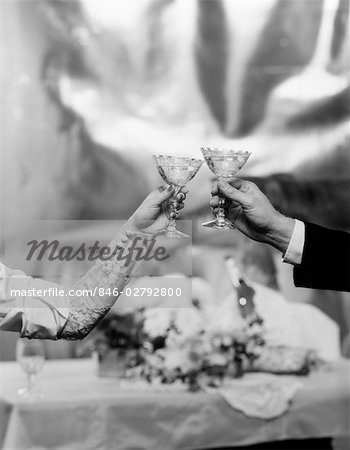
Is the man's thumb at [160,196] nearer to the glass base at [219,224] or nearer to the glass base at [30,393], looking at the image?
the glass base at [219,224]

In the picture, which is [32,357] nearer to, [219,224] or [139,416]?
[139,416]

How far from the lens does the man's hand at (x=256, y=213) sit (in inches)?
69.1

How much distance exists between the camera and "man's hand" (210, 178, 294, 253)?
175 cm

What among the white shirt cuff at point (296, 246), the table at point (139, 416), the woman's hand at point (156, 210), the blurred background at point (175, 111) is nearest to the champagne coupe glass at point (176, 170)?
the woman's hand at point (156, 210)

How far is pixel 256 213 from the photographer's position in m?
1.79

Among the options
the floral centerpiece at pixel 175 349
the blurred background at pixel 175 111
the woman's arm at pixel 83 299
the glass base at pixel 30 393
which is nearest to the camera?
the woman's arm at pixel 83 299

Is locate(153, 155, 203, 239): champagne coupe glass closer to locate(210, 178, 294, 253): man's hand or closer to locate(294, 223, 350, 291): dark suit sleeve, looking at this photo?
locate(210, 178, 294, 253): man's hand

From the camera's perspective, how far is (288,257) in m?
1.81

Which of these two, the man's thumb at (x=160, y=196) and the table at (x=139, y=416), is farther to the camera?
the table at (x=139, y=416)

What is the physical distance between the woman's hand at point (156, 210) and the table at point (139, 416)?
2.43 ft

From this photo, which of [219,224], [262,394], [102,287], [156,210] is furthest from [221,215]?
[262,394]

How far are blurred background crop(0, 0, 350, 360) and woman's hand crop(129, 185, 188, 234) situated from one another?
131 cm

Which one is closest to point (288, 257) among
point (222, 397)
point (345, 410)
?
point (222, 397)

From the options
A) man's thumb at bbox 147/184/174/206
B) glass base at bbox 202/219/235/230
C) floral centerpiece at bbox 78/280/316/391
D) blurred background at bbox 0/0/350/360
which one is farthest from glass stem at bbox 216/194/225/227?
blurred background at bbox 0/0/350/360
